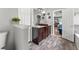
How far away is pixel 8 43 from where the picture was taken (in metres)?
1.16

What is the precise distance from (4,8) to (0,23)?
185 millimetres

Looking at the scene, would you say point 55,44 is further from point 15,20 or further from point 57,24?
point 15,20

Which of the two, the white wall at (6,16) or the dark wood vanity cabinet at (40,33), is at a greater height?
the white wall at (6,16)

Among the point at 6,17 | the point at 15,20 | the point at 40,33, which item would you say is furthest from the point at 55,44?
the point at 6,17

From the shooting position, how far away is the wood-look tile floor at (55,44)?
1123mm

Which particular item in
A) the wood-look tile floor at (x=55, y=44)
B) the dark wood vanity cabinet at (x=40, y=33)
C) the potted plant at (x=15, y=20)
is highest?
the potted plant at (x=15, y=20)

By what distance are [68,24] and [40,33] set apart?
35 centimetres

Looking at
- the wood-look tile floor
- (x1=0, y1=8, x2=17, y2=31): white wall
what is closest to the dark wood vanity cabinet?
the wood-look tile floor

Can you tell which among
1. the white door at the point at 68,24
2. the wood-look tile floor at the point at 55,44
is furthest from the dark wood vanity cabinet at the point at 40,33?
the white door at the point at 68,24

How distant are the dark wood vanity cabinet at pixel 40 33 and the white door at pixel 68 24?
0.18 meters

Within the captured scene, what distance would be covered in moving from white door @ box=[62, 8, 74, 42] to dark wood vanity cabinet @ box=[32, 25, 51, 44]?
181mm

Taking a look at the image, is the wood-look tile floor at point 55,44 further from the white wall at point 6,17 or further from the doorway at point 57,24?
the white wall at point 6,17

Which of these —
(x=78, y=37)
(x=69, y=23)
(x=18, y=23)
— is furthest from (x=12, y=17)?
(x=78, y=37)
